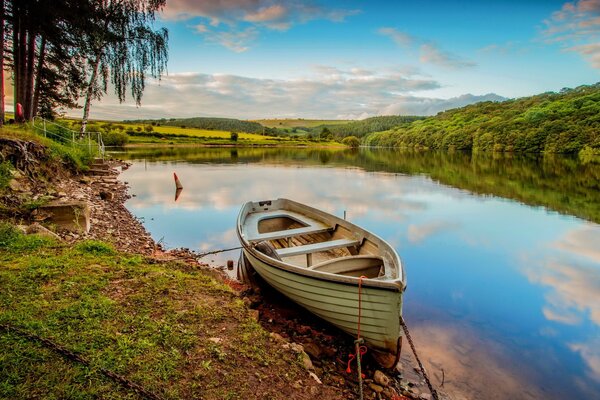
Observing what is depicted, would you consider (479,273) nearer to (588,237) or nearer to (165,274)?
(588,237)

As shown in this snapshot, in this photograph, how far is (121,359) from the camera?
13.0ft

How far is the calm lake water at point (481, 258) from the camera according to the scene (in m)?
6.49

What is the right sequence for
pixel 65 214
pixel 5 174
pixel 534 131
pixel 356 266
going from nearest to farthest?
pixel 356 266 < pixel 65 214 < pixel 5 174 < pixel 534 131

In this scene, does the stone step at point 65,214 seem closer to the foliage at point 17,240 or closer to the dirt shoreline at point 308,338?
the dirt shoreline at point 308,338

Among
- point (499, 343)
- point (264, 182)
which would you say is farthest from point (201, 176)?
point (499, 343)

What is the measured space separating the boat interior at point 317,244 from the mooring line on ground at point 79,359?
3741 mm

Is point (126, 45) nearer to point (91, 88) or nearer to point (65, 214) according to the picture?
point (91, 88)

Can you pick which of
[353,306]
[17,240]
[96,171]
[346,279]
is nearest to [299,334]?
[353,306]

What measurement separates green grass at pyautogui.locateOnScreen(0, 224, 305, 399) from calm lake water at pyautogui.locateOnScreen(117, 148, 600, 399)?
11.6 feet

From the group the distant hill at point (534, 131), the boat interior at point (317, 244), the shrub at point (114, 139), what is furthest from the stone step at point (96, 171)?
the distant hill at point (534, 131)

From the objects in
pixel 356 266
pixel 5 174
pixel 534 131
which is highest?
pixel 534 131

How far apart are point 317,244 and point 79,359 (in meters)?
5.79

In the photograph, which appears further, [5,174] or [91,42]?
[91,42]

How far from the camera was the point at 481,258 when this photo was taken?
12383 mm
